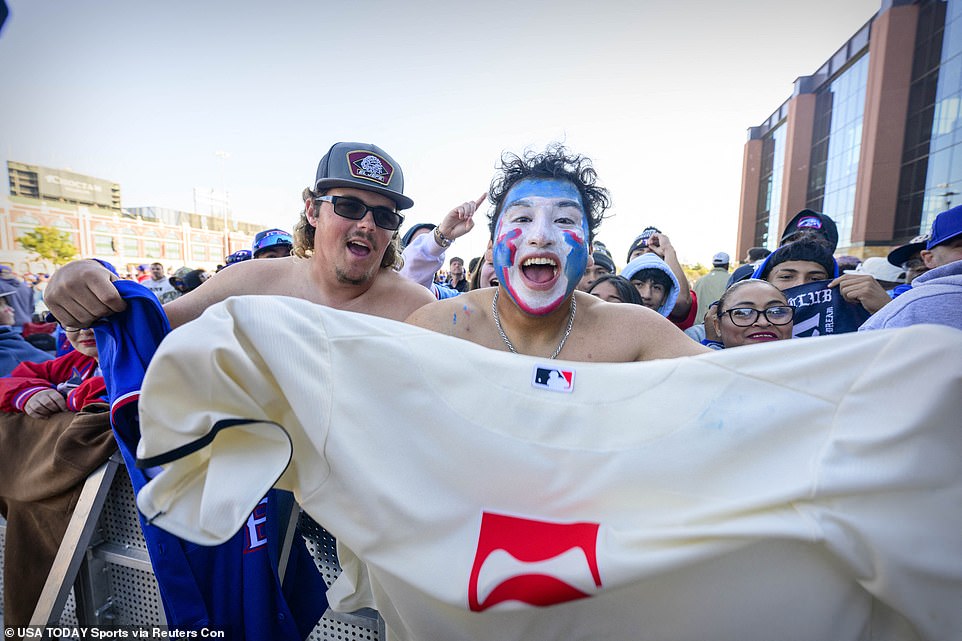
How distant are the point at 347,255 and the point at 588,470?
1741mm

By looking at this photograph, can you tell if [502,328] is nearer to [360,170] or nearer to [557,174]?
[557,174]

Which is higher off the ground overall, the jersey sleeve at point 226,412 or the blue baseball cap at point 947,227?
the blue baseball cap at point 947,227

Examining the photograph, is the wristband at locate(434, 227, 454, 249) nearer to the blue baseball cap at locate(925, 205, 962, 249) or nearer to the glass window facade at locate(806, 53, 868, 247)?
the blue baseball cap at locate(925, 205, 962, 249)

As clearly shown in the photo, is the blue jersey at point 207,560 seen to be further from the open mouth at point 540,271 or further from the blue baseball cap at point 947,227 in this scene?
the blue baseball cap at point 947,227

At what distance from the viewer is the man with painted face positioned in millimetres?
1689

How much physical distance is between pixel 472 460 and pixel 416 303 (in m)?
1.46

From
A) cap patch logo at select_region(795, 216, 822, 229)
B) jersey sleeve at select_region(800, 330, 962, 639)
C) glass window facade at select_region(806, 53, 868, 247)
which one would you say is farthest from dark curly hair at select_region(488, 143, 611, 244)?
glass window facade at select_region(806, 53, 868, 247)

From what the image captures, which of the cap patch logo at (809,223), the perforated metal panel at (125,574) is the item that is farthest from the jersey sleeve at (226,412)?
the cap patch logo at (809,223)

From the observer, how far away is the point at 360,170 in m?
2.30

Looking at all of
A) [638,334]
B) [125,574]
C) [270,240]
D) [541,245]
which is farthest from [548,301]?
[270,240]

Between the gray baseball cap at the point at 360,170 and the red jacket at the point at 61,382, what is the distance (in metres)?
1.39

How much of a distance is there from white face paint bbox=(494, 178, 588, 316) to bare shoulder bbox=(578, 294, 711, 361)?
0.19 m

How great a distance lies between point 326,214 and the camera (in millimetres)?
2381

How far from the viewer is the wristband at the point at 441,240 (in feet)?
10.3
